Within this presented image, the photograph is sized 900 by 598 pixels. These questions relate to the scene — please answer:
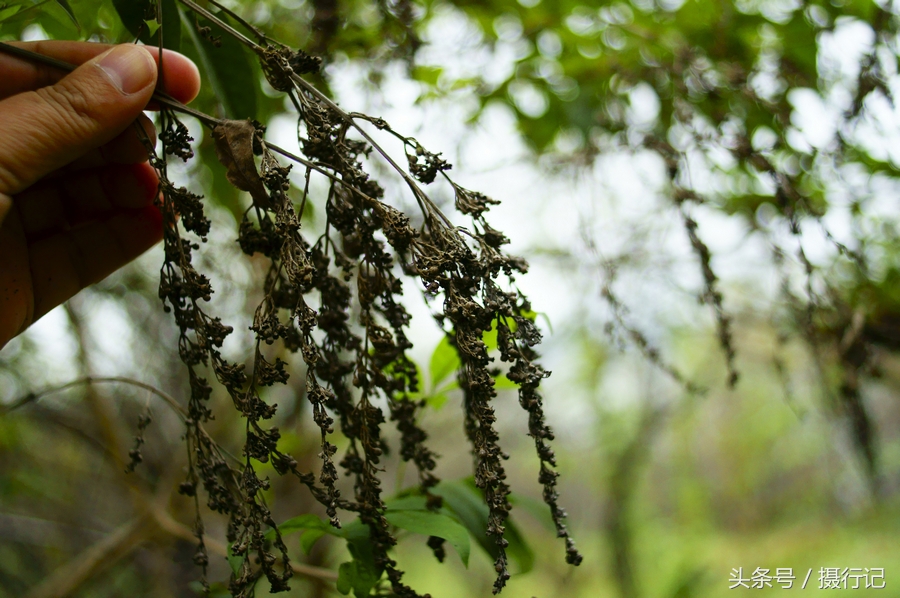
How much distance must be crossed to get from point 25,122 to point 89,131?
0.04m

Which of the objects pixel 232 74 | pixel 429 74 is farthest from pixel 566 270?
pixel 232 74

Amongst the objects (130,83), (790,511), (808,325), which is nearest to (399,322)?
(130,83)

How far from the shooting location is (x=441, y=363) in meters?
0.70

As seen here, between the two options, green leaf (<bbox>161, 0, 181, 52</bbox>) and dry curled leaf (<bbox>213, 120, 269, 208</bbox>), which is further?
green leaf (<bbox>161, 0, 181, 52</bbox>)

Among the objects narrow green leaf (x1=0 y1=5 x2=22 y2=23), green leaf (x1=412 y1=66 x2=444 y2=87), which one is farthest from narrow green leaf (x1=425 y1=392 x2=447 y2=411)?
green leaf (x1=412 y1=66 x2=444 y2=87)

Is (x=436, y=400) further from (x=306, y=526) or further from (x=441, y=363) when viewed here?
(x=306, y=526)

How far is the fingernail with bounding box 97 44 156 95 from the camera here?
0.48 meters

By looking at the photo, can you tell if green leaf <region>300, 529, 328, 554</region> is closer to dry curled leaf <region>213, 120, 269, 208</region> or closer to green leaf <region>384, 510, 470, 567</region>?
green leaf <region>384, 510, 470, 567</region>

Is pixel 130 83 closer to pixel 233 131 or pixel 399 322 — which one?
pixel 233 131

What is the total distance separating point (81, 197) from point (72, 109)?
23 cm

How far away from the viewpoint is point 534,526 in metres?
3.56

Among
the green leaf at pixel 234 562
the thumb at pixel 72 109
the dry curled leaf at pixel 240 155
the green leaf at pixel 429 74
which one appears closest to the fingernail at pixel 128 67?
the thumb at pixel 72 109

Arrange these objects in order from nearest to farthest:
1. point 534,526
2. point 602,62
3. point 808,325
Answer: point 808,325 < point 602,62 < point 534,526

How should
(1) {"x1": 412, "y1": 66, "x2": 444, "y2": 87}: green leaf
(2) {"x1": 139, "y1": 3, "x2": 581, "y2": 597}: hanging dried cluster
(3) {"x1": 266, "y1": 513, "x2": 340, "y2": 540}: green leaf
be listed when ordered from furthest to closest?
(1) {"x1": 412, "y1": 66, "x2": 444, "y2": 87}: green leaf
(3) {"x1": 266, "y1": 513, "x2": 340, "y2": 540}: green leaf
(2) {"x1": 139, "y1": 3, "x2": 581, "y2": 597}: hanging dried cluster
